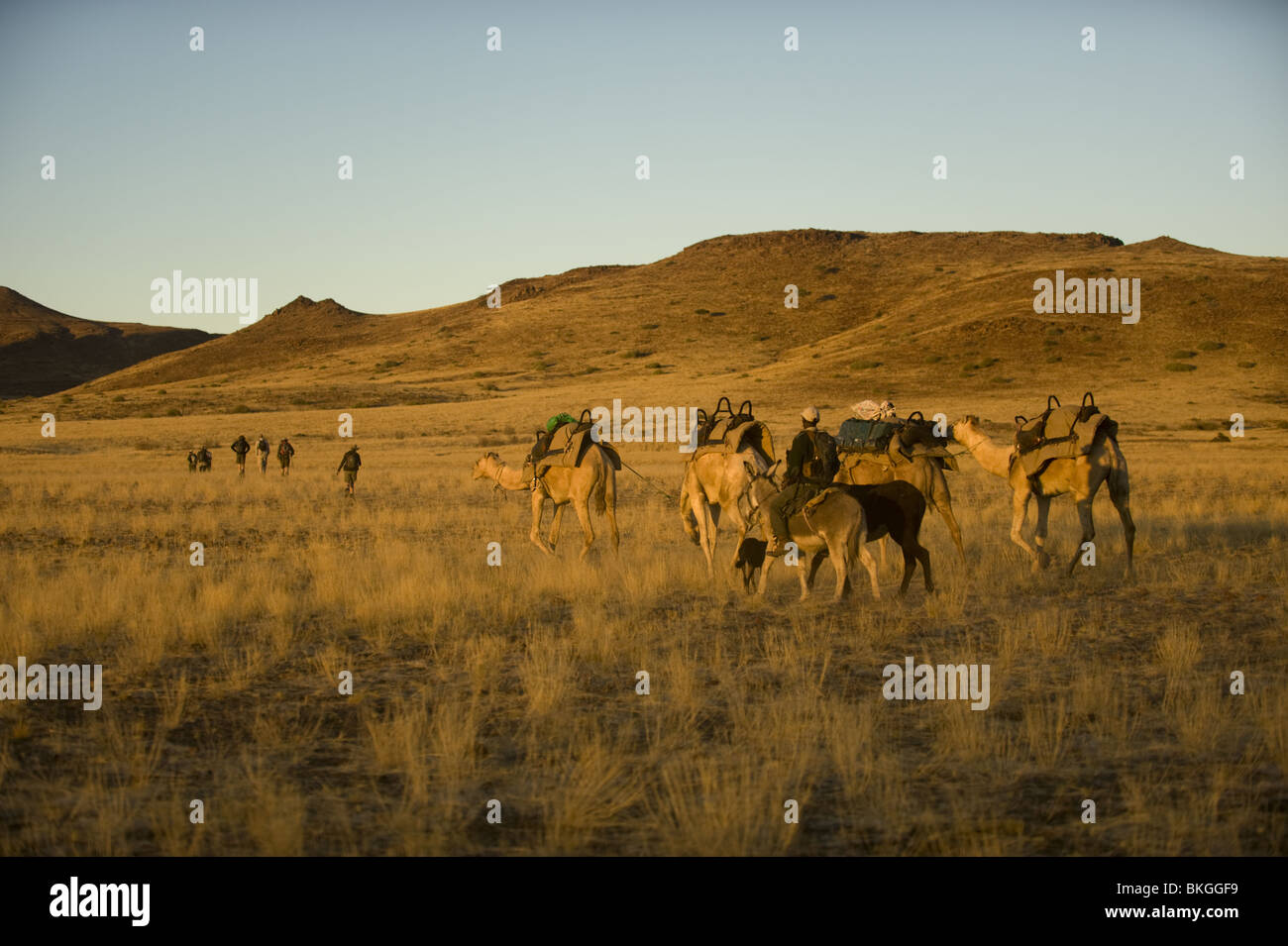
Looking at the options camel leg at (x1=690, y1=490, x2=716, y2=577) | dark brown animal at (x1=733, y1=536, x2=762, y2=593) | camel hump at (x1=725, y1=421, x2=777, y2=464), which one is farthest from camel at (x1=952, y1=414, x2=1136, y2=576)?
camel leg at (x1=690, y1=490, x2=716, y2=577)

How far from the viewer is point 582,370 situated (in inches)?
3812

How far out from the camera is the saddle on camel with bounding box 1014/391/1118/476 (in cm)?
1412

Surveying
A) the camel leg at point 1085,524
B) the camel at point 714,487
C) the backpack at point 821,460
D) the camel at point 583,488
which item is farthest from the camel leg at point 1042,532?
the camel at point 583,488

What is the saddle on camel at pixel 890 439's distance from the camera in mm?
15062

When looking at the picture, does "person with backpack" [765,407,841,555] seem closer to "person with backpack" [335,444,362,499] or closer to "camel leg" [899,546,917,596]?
"camel leg" [899,546,917,596]

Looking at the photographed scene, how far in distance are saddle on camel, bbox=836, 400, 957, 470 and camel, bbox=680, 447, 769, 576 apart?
1.77 metres

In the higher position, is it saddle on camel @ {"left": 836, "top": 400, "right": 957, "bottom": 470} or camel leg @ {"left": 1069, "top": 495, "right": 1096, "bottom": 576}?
saddle on camel @ {"left": 836, "top": 400, "right": 957, "bottom": 470}

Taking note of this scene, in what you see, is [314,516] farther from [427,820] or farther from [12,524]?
[427,820]

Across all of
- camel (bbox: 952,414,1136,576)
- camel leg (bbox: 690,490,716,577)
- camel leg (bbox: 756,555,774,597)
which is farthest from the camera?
camel leg (bbox: 690,490,716,577)

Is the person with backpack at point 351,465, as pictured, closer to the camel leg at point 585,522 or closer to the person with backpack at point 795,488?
the camel leg at point 585,522

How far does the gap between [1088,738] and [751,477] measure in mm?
6827

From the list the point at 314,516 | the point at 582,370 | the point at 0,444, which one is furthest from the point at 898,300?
the point at 314,516

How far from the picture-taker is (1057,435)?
1456cm

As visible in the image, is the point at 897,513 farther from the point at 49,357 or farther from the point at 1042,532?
the point at 49,357
